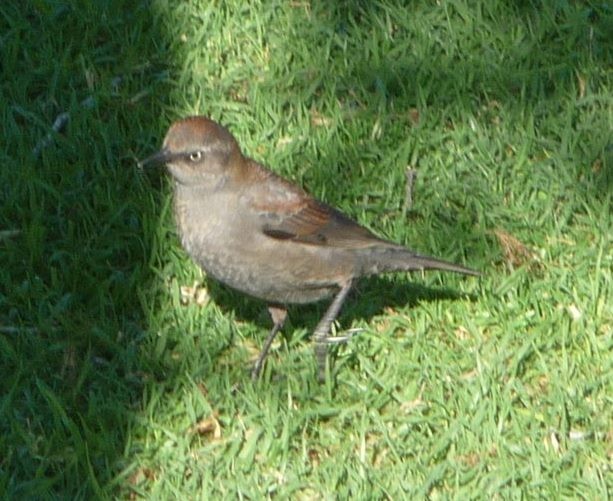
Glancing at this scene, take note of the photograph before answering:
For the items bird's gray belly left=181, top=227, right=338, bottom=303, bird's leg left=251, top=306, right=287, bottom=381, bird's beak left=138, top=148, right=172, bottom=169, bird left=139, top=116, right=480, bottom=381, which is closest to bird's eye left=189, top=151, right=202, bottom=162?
bird left=139, top=116, right=480, bottom=381

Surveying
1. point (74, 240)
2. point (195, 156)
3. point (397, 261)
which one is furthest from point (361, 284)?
point (74, 240)

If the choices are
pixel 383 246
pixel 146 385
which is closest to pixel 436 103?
pixel 383 246

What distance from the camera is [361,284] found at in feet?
26.6

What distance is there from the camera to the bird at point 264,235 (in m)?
7.40

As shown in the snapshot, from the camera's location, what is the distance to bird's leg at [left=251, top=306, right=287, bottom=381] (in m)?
7.35

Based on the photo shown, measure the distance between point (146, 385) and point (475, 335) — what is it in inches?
66.0

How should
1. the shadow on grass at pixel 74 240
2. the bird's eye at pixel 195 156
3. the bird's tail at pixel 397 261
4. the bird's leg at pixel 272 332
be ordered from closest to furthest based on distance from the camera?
the shadow on grass at pixel 74 240 < the bird's leg at pixel 272 332 < the bird's eye at pixel 195 156 < the bird's tail at pixel 397 261

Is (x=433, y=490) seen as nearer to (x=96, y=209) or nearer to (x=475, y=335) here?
(x=475, y=335)

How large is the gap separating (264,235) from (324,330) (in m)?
0.56

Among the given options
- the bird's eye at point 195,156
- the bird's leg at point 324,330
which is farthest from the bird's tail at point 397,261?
the bird's eye at point 195,156

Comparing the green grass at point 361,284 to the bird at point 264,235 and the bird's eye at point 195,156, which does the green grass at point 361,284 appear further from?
the bird's eye at point 195,156

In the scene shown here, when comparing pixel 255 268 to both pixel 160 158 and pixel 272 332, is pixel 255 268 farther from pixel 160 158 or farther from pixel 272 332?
pixel 160 158

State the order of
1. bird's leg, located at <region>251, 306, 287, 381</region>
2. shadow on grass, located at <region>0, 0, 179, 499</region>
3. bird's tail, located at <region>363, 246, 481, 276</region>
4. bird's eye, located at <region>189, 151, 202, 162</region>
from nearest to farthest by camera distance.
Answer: shadow on grass, located at <region>0, 0, 179, 499</region>
bird's leg, located at <region>251, 306, 287, 381</region>
bird's eye, located at <region>189, 151, 202, 162</region>
bird's tail, located at <region>363, 246, 481, 276</region>

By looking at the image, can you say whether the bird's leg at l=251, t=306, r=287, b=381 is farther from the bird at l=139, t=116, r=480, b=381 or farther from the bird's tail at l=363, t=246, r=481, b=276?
the bird's tail at l=363, t=246, r=481, b=276
